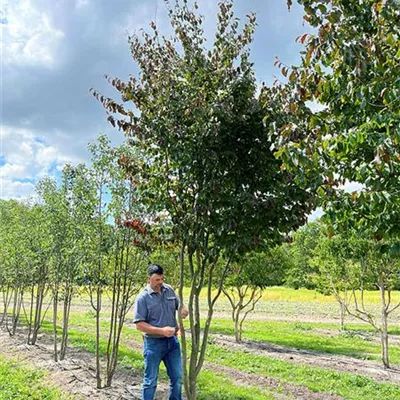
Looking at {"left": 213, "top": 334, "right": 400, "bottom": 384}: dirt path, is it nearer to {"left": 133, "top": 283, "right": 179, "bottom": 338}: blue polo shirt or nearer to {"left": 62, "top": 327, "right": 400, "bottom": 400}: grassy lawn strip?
{"left": 62, "top": 327, "right": 400, "bottom": 400}: grassy lawn strip

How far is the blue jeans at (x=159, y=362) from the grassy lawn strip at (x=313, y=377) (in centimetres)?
528

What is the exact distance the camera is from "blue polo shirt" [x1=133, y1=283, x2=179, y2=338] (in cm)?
559

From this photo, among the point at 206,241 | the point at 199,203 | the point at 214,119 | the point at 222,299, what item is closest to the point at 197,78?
the point at 214,119

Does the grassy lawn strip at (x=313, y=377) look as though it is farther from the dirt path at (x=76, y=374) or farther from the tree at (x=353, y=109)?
the tree at (x=353, y=109)

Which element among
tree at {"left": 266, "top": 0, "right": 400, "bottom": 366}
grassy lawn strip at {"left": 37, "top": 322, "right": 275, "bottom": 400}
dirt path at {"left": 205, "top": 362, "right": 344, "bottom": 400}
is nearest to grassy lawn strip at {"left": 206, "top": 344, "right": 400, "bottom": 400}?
dirt path at {"left": 205, "top": 362, "right": 344, "bottom": 400}

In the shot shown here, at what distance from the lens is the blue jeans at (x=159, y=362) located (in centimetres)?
553

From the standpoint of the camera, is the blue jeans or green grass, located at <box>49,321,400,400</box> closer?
the blue jeans

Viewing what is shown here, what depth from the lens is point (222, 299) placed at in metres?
55.3

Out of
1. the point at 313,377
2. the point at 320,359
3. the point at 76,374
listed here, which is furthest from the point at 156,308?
the point at 320,359

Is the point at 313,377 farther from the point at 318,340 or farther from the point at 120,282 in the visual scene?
the point at 318,340

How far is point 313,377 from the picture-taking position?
1113cm

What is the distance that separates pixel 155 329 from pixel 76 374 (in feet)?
17.8

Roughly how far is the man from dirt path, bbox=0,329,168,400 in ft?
8.71

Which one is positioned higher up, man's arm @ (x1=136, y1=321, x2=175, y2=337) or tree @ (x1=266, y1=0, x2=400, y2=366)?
tree @ (x1=266, y1=0, x2=400, y2=366)
